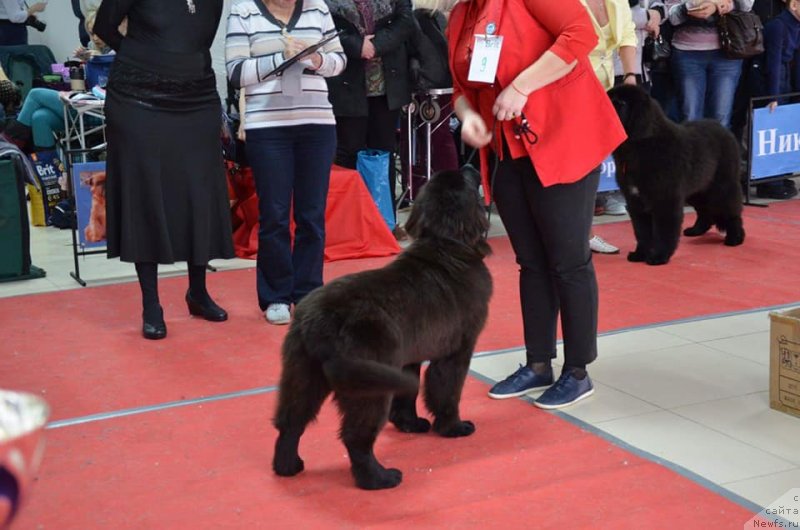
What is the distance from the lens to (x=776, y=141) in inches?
286

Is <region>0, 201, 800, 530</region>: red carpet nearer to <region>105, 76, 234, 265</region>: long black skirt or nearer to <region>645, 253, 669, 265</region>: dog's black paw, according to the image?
<region>105, 76, 234, 265</region>: long black skirt

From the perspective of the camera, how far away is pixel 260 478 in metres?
2.79

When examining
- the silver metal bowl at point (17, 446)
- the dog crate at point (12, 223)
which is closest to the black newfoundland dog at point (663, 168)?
the dog crate at point (12, 223)

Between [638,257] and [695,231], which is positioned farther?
[695,231]

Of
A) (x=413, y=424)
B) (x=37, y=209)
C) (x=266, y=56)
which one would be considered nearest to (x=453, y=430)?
(x=413, y=424)

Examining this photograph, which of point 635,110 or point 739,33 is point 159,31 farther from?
point 739,33

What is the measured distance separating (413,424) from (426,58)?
3489 mm

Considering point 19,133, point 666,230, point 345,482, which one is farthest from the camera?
point 19,133

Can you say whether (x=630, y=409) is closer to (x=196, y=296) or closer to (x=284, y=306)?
(x=284, y=306)

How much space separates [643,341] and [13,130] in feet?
18.4

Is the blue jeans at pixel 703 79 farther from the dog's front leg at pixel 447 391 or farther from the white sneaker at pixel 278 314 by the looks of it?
the dog's front leg at pixel 447 391

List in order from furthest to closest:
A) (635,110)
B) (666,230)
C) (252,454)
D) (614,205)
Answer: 1. (614,205)
2. (666,230)
3. (635,110)
4. (252,454)

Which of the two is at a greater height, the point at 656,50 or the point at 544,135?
the point at 656,50

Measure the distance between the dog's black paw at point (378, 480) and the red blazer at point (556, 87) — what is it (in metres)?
0.99
